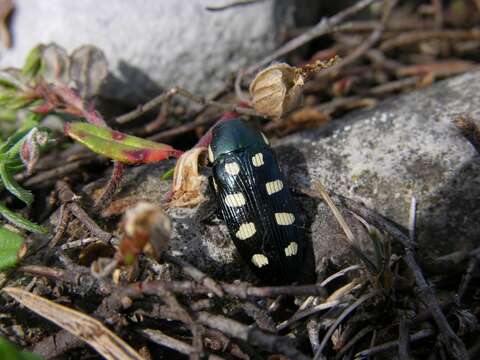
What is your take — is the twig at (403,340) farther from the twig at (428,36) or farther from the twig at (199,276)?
the twig at (428,36)

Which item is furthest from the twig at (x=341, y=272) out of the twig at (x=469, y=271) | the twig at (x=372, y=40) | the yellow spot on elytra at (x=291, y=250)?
the twig at (x=372, y=40)

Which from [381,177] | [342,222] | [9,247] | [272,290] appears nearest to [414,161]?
[381,177]

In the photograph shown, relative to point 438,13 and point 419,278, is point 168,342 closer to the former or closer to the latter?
point 419,278

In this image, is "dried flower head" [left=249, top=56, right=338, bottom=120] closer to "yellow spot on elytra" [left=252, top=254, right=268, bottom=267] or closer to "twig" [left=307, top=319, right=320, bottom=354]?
"yellow spot on elytra" [left=252, top=254, right=268, bottom=267]

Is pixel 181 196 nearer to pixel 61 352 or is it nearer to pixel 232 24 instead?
pixel 61 352

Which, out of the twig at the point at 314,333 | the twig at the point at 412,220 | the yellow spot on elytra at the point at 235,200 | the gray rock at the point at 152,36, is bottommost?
the twig at the point at 314,333
